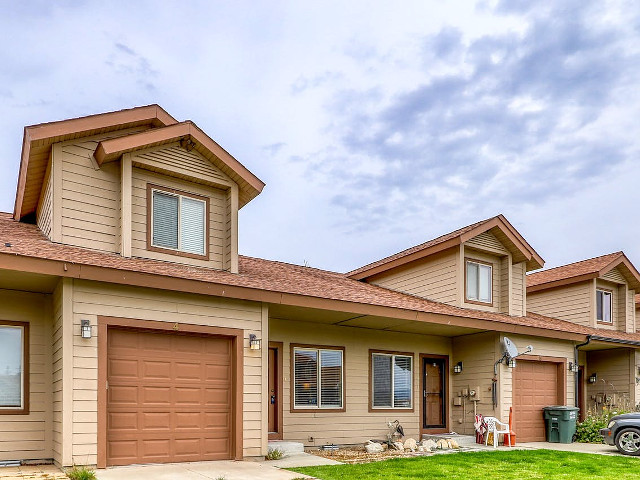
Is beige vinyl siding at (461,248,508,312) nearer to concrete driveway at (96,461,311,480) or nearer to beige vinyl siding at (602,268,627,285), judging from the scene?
beige vinyl siding at (602,268,627,285)

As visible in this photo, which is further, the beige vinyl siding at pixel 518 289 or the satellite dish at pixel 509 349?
the beige vinyl siding at pixel 518 289

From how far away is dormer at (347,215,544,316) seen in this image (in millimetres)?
15844

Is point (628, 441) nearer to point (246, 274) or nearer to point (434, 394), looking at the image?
point (434, 394)

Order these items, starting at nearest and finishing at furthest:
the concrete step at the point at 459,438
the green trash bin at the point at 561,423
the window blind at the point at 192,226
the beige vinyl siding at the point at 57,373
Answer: the beige vinyl siding at the point at 57,373, the window blind at the point at 192,226, the concrete step at the point at 459,438, the green trash bin at the point at 561,423

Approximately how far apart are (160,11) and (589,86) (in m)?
13.2

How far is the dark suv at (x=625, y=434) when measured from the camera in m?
13.2

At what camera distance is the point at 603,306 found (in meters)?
19.8

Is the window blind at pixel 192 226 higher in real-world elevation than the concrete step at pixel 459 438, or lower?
higher

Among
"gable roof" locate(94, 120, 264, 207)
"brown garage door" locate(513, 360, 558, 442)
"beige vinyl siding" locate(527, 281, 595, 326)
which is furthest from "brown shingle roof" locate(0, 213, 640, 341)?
"beige vinyl siding" locate(527, 281, 595, 326)

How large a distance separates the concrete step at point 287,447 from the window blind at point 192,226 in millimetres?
3799

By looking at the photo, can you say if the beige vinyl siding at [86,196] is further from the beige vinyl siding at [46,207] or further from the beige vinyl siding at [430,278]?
the beige vinyl siding at [430,278]

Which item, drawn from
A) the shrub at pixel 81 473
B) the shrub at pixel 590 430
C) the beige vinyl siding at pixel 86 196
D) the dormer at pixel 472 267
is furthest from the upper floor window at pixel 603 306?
the shrub at pixel 81 473

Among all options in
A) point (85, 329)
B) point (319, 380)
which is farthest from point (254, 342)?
point (319, 380)

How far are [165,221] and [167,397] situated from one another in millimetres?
3116
